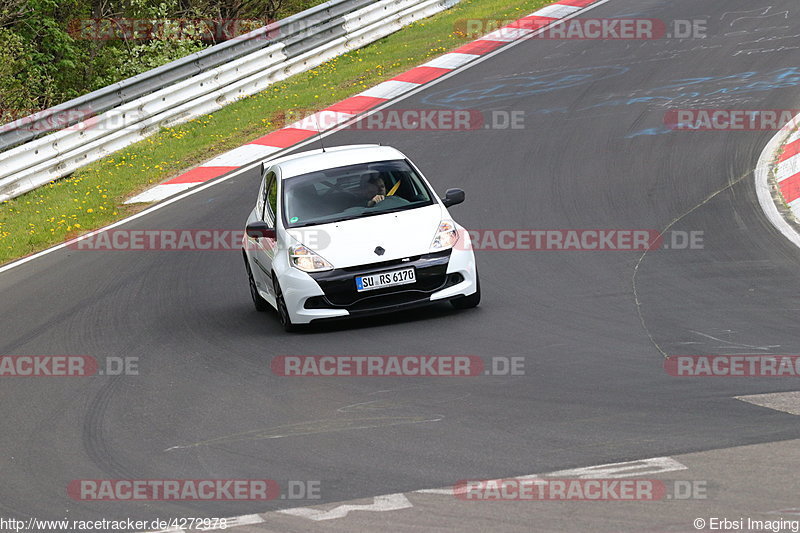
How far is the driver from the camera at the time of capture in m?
11.3

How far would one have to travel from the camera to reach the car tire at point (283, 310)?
1064cm

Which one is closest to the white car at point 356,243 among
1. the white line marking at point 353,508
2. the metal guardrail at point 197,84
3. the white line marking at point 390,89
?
the white line marking at point 353,508

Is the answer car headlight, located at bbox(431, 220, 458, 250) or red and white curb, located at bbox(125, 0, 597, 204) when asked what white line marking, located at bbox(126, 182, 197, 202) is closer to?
red and white curb, located at bbox(125, 0, 597, 204)

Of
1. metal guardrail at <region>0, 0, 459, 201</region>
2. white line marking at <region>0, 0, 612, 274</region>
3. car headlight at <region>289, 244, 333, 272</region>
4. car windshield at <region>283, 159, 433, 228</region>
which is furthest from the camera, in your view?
metal guardrail at <region>0, 0, 459, 201</region>

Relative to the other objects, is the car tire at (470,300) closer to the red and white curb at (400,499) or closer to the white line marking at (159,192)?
the red and white curb at (400,499)

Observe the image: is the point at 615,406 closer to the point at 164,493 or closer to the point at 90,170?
the point at 164,493

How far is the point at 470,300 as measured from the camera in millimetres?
10773

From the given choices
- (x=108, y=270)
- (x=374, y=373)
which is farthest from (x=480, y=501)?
(x=108, y=270)

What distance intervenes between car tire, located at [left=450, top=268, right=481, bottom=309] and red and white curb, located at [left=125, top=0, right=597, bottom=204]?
27.3 feet

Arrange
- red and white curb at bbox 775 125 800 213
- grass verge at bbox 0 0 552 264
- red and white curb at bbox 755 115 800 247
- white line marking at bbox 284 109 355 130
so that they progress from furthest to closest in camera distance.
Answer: white line marking at bbox 284 109 355 130 → grass verge at bbox 0 0 552 264 → red and white curb at bbox 775 125 800 213 → red and white curb at bbox 755 115 800 247

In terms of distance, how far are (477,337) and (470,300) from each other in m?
1.02

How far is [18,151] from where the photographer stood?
61.7 feet

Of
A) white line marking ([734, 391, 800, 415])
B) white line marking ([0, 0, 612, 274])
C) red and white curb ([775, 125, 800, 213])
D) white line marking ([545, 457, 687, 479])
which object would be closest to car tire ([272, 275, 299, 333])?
white line marking ([734, 391, 800, 415])

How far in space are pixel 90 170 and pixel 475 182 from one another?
7.26 meters
